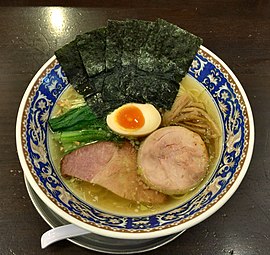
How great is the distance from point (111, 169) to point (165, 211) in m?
0.27

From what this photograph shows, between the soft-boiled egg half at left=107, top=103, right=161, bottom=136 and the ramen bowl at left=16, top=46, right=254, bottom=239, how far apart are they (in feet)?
0.83

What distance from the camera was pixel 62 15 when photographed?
219 cm

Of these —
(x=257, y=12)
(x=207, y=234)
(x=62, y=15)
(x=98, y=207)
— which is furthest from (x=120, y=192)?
(x=257, y=12)

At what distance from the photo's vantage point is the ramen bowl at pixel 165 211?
124 cm

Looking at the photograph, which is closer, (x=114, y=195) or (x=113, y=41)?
(x=114, y=195)

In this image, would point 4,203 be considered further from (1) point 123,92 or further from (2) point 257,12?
(2) point 257,12

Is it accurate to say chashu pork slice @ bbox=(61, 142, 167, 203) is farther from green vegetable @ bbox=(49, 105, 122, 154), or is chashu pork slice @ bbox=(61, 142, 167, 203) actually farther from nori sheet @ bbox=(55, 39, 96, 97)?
nori sheet @ bbox=(55, 39, 96, 97)

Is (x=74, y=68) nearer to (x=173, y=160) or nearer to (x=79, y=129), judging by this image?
(x=79, y=129)

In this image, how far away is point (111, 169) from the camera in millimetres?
1500

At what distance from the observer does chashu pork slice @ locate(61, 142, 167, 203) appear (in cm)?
146

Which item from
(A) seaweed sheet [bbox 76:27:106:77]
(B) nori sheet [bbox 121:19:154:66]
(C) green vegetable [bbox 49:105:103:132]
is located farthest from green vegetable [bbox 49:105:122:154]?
(B) nori sheet [bbox 121:19:154:66]

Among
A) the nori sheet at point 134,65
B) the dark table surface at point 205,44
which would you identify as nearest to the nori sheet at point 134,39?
the nori sheet at point 134,65

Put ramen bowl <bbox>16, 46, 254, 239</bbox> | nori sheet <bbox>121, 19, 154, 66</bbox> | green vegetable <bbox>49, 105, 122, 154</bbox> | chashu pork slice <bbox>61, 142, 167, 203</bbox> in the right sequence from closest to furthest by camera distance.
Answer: ramen bowl <bbox>16, 46, 254, 239</bbox>
chashu pork slice <bbox>61, 142, 167, 203</bbox>
green vegetable <bbox>49, 105, 122, 154</bbox>
nori sheet <bbox>121, 19, 154, 66</bbox>

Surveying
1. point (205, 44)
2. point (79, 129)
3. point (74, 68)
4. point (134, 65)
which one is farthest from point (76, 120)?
point (205, 44)
